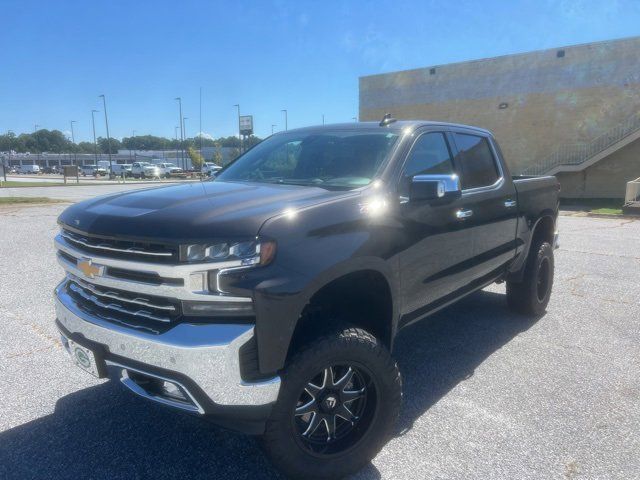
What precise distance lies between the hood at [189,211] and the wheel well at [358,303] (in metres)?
0.50

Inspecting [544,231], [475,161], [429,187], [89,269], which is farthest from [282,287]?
[544,231]

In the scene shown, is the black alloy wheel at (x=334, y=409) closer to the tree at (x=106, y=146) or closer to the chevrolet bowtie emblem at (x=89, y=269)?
the chevrolet bowtie emblem at (x=89, y=269)

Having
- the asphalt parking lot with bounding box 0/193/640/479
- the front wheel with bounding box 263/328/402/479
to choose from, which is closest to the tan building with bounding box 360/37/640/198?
the asphalt parking lot with bounding box 0/193/640/479

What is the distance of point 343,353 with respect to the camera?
2500mm

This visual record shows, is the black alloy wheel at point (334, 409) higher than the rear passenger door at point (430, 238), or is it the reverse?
the rear passenger door at point (430, 238)

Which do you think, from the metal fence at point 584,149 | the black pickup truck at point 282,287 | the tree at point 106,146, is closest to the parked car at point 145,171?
the metal fence at point 584,149

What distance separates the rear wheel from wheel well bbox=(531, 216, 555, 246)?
7cm

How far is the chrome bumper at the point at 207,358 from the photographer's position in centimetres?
212

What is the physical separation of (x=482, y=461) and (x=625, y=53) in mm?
28754

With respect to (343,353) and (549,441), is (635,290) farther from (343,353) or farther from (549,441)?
(343,353)

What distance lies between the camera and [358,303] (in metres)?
3.03

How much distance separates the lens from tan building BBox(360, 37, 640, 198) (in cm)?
2525

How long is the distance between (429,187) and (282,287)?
120cm

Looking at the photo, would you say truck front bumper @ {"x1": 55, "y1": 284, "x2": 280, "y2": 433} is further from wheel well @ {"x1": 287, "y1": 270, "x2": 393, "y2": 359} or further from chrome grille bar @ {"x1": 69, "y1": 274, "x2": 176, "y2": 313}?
wheel well @ {"x1": 287, "y1": 270, "x2": 393, "y2": 359}
